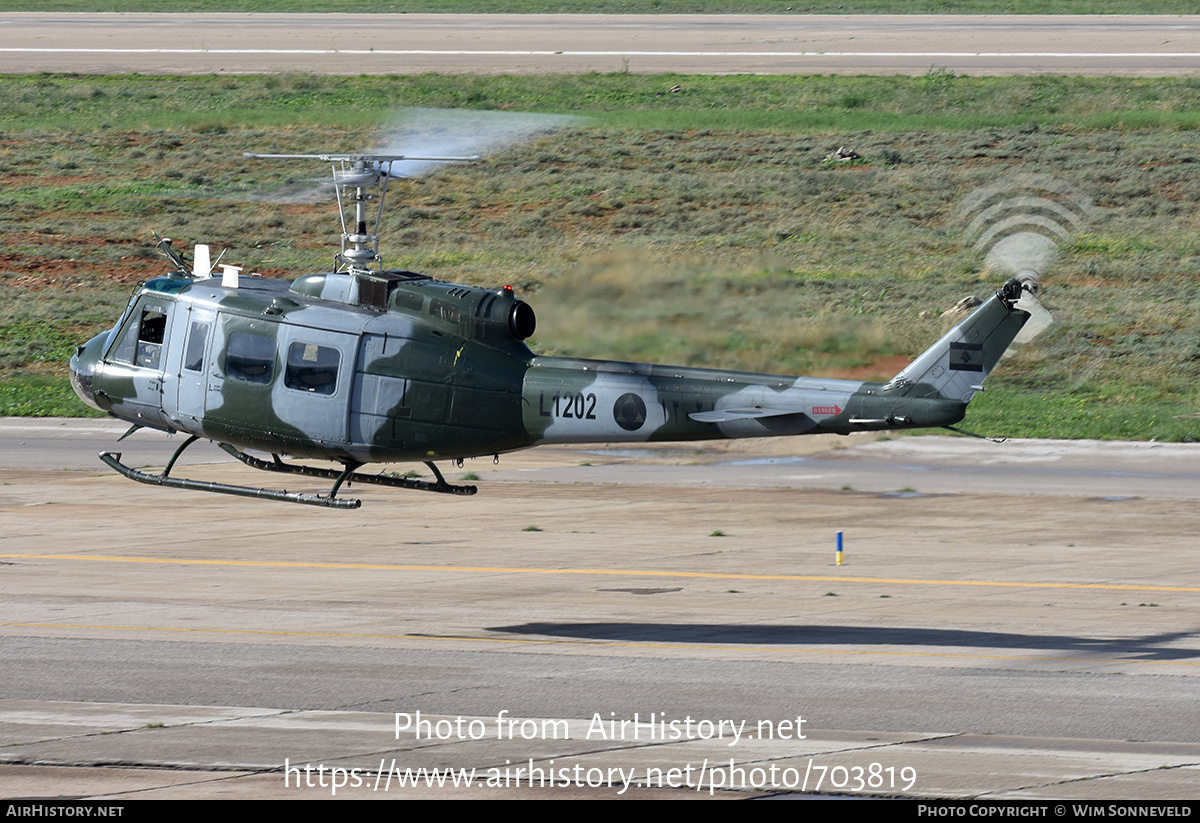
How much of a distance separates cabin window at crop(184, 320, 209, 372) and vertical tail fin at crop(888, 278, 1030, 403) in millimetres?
7965

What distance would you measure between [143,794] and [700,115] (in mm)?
49680

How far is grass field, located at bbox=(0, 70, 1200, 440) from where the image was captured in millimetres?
36219

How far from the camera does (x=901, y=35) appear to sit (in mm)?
76312

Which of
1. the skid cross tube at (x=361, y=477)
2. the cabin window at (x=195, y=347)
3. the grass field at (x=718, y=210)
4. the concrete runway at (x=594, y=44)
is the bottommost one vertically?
the skid cross tube at (x=361, y=477)

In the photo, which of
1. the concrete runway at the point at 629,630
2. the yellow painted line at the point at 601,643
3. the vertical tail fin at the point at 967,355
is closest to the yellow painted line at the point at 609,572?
the concrete runway at the point at 629,630

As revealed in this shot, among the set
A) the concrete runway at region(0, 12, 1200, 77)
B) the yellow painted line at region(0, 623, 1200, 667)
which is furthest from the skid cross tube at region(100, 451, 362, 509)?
the concrete runway at region(0, 12, 1200, 77)

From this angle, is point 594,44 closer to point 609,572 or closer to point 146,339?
point 609,572

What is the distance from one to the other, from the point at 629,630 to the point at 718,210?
33.7 meters

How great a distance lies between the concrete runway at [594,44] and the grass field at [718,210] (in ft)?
12.6

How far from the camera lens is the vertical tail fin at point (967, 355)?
15.7 m

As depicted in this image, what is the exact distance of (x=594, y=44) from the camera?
243ft

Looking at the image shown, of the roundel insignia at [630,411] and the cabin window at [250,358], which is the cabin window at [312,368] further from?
the roundel insignia at [630,411]

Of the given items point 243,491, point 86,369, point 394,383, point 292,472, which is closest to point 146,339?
point 86,369

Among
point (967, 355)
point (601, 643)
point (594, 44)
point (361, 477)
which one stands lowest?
point (601, 643)
